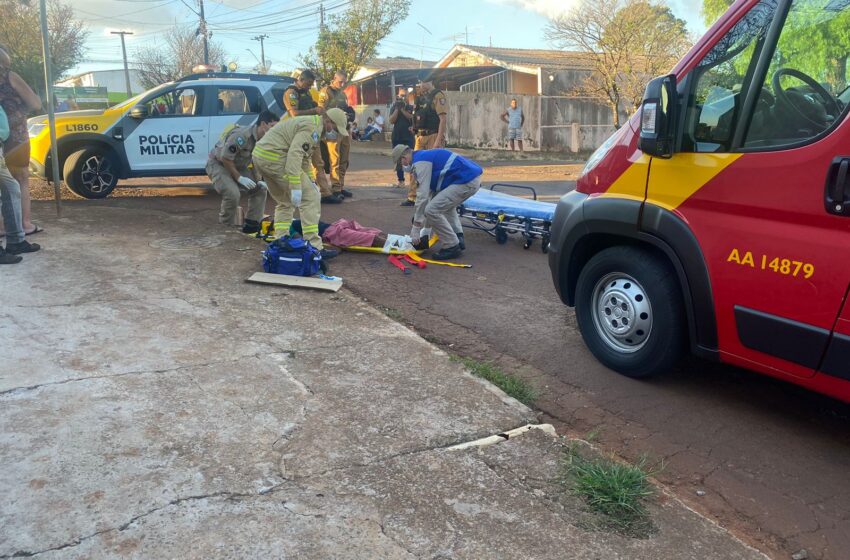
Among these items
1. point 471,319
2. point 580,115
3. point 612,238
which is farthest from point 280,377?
point 580,115

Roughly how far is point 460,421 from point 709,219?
1.73 meters

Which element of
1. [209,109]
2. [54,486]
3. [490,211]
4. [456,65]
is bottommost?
[54,486]

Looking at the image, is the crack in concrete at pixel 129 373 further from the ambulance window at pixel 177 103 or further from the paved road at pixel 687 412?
the ambulance window at pixel 177 103

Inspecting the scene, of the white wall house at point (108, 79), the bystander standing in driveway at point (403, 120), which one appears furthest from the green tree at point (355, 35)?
the white wall house at point (108, 79)

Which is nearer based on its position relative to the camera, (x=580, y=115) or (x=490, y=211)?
(x=490, y=211)

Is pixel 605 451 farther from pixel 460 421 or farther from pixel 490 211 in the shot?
pixel 490 211

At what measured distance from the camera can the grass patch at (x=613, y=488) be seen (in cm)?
285

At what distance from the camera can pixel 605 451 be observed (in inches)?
137

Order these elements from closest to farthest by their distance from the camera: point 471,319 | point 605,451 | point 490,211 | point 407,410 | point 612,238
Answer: point 605,451 < point 407,410 < point 612,238 < point 471,319 < point 490,211

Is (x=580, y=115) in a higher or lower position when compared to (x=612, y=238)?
higher

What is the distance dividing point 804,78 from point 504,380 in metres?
2.32

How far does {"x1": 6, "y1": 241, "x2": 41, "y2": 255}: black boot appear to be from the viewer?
6.59m

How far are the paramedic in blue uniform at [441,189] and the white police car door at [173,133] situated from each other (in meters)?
4.58

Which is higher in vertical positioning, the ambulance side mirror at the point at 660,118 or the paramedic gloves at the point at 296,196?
the ambulance side mirror at the point at 660,118
